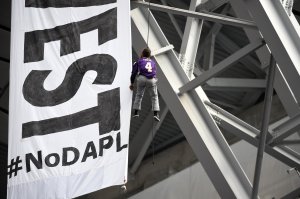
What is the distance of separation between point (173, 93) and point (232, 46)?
9995mm

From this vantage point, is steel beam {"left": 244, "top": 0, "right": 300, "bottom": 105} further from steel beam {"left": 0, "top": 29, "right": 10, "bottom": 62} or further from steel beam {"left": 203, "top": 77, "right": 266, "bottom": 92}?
steel beam {"left": 0, "top": 29, "right": 10, "bottom": 62}

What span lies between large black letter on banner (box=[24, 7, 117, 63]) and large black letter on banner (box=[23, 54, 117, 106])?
397 mm

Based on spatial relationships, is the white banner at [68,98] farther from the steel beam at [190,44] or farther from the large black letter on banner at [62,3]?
the steel beam at [190,44]

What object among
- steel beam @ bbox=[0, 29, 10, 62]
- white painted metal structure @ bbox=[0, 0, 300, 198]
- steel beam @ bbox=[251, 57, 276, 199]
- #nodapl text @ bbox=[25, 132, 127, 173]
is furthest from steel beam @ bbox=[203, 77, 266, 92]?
#nodapl text @ bbox=[25, 132, 127, 173]

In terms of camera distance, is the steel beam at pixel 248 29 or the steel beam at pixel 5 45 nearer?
the steel beam at pixel 248 29

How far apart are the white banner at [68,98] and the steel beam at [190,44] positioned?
277 centimetres

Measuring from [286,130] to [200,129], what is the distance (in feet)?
5.94

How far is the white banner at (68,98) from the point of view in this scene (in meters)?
14.4

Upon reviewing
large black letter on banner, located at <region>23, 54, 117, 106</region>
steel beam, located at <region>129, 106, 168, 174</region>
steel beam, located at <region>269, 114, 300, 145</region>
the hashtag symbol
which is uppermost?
steel beam, located at <region>129, 106, 168, 174</region>

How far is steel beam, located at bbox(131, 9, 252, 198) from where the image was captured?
16.6 metres

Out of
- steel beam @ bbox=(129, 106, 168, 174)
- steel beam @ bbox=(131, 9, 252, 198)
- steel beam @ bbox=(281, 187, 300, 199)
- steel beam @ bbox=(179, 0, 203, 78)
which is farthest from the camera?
steel beam @ bbox=(129, 106, 168, 174)

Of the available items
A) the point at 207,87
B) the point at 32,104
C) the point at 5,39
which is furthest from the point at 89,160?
the point at 5,39

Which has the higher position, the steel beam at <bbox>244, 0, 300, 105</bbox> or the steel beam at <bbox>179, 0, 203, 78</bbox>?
the steel beam at <bbox>179, 0, 203, 78</bbox>

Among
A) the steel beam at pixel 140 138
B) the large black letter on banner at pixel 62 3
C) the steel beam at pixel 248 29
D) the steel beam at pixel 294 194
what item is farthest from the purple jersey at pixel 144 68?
the steel beam at pixel 140 138
